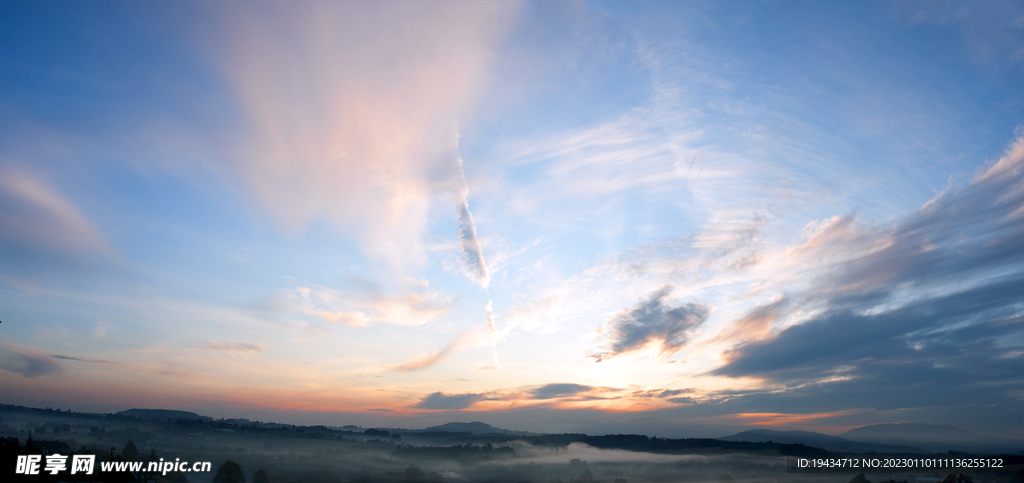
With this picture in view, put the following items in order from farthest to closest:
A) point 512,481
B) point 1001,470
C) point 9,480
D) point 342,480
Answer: point 512,481 → point 342,480 → point 1001,470 → point 9,480

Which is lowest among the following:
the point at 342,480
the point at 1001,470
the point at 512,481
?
the point at 512,481

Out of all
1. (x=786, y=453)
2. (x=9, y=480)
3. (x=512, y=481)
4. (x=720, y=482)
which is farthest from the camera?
(x=786, y=453)

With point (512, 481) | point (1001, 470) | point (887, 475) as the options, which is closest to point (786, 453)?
point (887, 475)

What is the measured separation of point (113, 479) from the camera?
3260 inches

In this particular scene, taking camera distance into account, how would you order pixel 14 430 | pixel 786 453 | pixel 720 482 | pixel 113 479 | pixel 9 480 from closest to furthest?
pixel 9 480, pixel 113 479, pixel 720 482, pixel 14 430, pixel 786 453

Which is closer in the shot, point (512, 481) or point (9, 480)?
point (9, 480)

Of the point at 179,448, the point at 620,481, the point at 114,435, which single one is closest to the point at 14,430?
the point at 114,435

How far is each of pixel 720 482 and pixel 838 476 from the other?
62.6 meters

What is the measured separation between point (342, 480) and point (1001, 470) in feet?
657

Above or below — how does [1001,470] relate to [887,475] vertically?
above

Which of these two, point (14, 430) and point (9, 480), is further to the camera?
point (14, 430)

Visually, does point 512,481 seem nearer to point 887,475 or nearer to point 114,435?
point 887,475

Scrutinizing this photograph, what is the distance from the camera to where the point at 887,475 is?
148 m

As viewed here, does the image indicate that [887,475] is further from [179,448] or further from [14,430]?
[14,430]
